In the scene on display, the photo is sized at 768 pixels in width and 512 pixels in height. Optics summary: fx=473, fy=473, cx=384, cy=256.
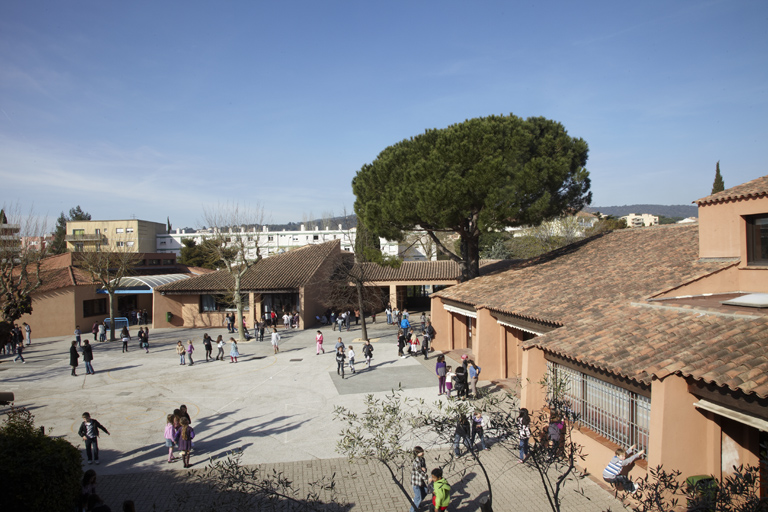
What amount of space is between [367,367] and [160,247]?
233 ft

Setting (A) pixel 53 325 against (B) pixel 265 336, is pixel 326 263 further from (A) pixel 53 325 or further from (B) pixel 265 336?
(A) pixel 53 325

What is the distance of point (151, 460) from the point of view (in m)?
11.4

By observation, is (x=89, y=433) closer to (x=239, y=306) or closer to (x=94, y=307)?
(x=239, y=306)

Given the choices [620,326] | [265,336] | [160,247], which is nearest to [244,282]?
[265,336]

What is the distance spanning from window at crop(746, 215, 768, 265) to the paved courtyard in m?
7.37

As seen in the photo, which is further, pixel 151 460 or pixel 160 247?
pixel 160 247

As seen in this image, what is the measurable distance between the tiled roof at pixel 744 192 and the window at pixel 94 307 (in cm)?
3638

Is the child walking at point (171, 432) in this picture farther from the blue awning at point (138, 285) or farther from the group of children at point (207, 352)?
the blue awning at point (138, 285)

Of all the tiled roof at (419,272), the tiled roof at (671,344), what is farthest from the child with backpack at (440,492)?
the tiled roof at (419,272)

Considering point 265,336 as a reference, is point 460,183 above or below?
above

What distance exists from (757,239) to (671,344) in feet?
18.0

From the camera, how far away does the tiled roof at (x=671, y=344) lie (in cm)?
749

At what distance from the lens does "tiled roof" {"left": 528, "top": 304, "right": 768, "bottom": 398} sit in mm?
7488

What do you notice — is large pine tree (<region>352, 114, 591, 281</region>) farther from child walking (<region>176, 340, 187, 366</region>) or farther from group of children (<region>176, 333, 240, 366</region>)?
child walking (<region>176, 340, 187, 366</region>)
